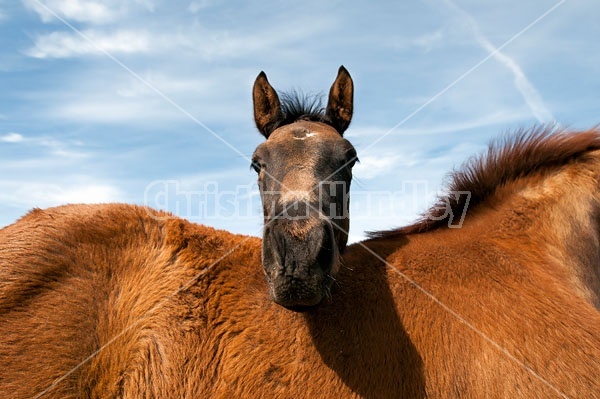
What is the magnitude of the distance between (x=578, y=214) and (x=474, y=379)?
83.0 inches

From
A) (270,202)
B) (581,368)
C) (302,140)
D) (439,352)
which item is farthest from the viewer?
(302,140)

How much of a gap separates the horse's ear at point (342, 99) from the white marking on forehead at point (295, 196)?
209 cm

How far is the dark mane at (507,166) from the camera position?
5.09m

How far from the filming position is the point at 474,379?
12.4 feet

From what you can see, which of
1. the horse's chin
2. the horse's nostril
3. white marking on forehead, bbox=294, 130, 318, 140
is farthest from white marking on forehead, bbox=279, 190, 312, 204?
white marking on forehead, bbox=294, 130, 318, 140

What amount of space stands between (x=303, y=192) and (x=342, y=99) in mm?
2342

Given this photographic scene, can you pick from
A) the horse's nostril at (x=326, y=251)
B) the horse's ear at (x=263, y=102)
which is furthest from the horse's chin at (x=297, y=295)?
the horse's ear at (x=263, y=102)

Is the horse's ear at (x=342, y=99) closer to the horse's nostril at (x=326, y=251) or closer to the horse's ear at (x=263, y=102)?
the horse's ear at (x=263, y=102)

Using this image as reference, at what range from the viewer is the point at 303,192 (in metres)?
4.24

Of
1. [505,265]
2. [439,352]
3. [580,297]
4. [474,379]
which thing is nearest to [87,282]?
[439,352]

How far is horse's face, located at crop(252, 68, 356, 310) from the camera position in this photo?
3.75 metres

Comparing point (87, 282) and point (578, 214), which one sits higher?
point (578, 214)

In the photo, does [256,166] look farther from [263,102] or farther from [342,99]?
[342,99]

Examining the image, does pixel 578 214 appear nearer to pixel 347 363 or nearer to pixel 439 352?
pixel 439 352
